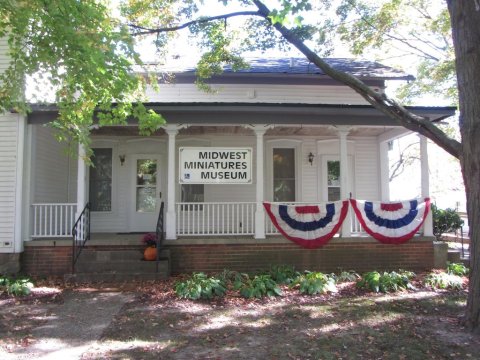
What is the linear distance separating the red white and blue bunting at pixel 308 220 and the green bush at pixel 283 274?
0.66 metres

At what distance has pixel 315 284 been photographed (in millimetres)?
8008

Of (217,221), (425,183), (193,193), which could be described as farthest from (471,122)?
(193,193)

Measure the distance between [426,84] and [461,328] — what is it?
20.6m

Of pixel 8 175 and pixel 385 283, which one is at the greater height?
pixel 8 175

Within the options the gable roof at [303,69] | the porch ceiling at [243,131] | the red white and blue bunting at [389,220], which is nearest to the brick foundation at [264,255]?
the red white and blue bunting at [389,220]

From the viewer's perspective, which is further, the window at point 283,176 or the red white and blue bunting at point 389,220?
the window at point 283,176

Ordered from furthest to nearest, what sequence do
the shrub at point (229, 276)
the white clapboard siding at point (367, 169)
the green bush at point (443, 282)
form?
the white clapboard siding at point (367, 169), the shrub at point (229, 276), the green bush at point (443, 282)

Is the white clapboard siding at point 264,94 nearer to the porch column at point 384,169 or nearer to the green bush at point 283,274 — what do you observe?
the porch column at point 384,169

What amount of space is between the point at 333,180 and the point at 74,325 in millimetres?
8274

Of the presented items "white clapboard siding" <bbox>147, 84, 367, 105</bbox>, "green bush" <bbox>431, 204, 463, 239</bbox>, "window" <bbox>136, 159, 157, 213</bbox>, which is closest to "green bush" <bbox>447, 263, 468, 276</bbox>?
"green bush" <bbox>431, 204, 463, 239</bbox>

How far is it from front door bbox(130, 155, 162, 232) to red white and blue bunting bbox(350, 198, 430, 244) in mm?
5314

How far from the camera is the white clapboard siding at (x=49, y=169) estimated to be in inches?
412

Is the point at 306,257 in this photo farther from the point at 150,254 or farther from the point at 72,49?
the point at 72,49

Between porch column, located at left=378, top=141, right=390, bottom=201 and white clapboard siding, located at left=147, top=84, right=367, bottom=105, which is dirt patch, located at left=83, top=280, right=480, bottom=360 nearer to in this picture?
porch column, located at left=378, top=141, right=390, bottom=201
